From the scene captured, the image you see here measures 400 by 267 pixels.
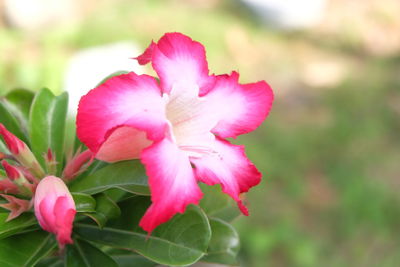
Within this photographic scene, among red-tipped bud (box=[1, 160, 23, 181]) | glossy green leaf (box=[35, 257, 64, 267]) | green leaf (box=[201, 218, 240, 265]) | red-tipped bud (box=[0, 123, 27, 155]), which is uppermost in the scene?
red-tipped bud (box=[0, 123, 27, 155])

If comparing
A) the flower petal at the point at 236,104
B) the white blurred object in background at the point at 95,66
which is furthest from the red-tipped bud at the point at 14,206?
the white blurred object in background at the point at 95,66

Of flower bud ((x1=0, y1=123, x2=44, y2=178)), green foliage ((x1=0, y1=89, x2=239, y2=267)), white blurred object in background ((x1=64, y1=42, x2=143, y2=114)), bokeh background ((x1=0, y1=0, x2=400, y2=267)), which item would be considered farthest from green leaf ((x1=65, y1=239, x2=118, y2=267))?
white blurred object in background ((x1=64, y1=42, x2=143, y2=114))

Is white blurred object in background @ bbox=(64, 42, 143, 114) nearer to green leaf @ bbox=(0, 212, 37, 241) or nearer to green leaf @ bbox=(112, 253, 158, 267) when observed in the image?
green leaf @ bbox=(112, 253, 158, 267)

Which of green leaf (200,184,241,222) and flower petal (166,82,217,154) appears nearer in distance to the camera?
flower petal (166,82,217,154)

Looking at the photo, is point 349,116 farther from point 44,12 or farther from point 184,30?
point 44,12

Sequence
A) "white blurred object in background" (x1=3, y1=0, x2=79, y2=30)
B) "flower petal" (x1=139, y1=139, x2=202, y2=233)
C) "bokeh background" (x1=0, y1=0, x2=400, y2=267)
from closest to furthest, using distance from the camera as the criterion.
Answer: "flower petal" (x1=139, y1=139, x2=202, y2=233), "bokeh background" (x1=0, y1=0, x2=400, y2=267), "white blurred object in background" (x1=3, y1=0, x2=79, y2=30)

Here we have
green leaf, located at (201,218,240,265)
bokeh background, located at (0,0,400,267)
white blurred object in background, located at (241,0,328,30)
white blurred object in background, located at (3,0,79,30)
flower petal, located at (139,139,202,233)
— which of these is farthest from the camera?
white blurred object in background, located at (241,0,328,30)

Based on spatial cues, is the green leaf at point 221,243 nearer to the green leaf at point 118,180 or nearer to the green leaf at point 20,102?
the green leaf at point 118,180

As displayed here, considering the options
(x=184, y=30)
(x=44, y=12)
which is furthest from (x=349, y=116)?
(x=44, y=12)
